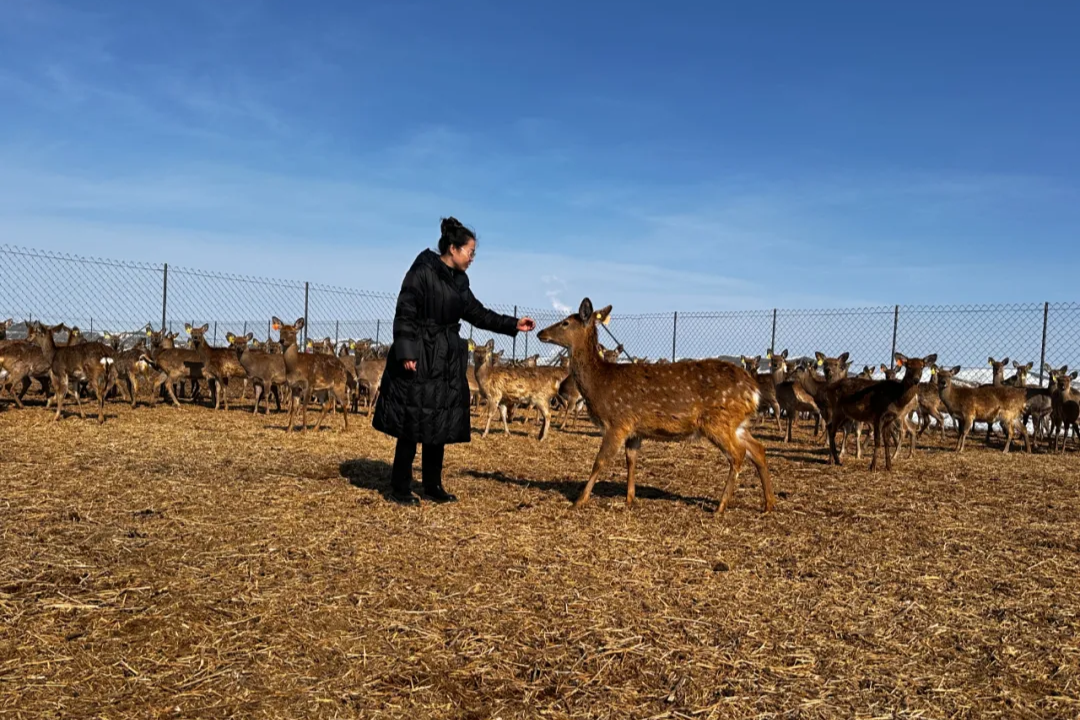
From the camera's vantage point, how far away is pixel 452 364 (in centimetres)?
663

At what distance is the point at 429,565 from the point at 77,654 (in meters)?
2.00

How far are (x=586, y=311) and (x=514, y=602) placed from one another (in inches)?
162

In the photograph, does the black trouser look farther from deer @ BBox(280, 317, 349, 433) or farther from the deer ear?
deer @ BBox(280, 317, 349, 433)

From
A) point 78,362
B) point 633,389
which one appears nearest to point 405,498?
point 633,389

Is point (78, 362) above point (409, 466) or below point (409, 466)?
above

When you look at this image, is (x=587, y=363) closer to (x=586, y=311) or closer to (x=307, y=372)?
(x=586, y=311)

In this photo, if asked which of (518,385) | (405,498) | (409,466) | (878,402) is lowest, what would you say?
(405,498)

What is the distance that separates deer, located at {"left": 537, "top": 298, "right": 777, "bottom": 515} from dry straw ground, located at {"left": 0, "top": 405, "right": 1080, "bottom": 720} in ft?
1.39

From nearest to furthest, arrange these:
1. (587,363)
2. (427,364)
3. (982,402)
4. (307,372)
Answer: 1. (427,364)
2. (587,363)
3. (307,372)
4. (982,402)

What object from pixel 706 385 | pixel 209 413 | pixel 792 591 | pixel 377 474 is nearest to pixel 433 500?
pixel 377 474

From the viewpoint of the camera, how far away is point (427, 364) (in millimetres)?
6465

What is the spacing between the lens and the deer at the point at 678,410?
7094mm

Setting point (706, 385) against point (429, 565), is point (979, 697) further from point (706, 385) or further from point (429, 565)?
point (706, 385)

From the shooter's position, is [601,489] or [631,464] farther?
[601,489]
